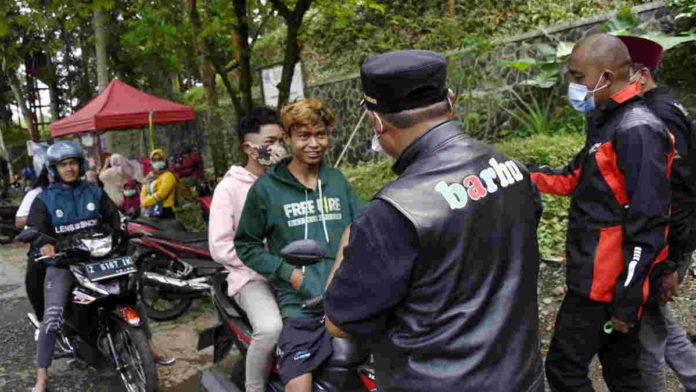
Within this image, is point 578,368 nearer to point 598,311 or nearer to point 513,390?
point 598,311

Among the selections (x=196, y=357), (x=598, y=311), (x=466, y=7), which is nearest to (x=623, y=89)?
(x=598, y=311)

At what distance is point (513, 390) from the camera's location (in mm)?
1611

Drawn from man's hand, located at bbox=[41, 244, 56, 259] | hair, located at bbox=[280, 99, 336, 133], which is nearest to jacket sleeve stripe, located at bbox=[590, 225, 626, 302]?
hair, located at bbox=[280, 99, 336, 133]

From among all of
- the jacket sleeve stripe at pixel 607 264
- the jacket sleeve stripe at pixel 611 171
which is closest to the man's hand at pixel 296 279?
the jacket sleeve stripe at pixel 607 264

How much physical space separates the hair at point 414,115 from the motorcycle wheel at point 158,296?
14.4 feet

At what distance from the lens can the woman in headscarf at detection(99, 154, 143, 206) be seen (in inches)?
340

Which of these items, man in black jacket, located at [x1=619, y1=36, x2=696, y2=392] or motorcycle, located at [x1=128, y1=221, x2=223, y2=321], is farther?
motorcycle, located at [x1=128, y1=221, x2=223, y2=321]

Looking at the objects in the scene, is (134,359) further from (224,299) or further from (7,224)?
(7,224)

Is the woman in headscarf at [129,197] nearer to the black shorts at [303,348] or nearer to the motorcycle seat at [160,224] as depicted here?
the motorcycle seat at [160,224]

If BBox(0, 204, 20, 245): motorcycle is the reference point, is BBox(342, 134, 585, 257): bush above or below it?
above

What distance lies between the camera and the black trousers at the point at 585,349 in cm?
254

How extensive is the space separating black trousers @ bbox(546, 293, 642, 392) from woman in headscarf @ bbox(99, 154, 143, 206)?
23.7ft

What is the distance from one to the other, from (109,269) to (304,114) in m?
2.04

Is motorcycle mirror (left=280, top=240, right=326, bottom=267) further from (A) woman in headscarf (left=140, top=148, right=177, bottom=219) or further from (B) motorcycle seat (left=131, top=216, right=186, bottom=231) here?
(A) woman in headscarf (left=140, top=148, right=177, bottom=219)
